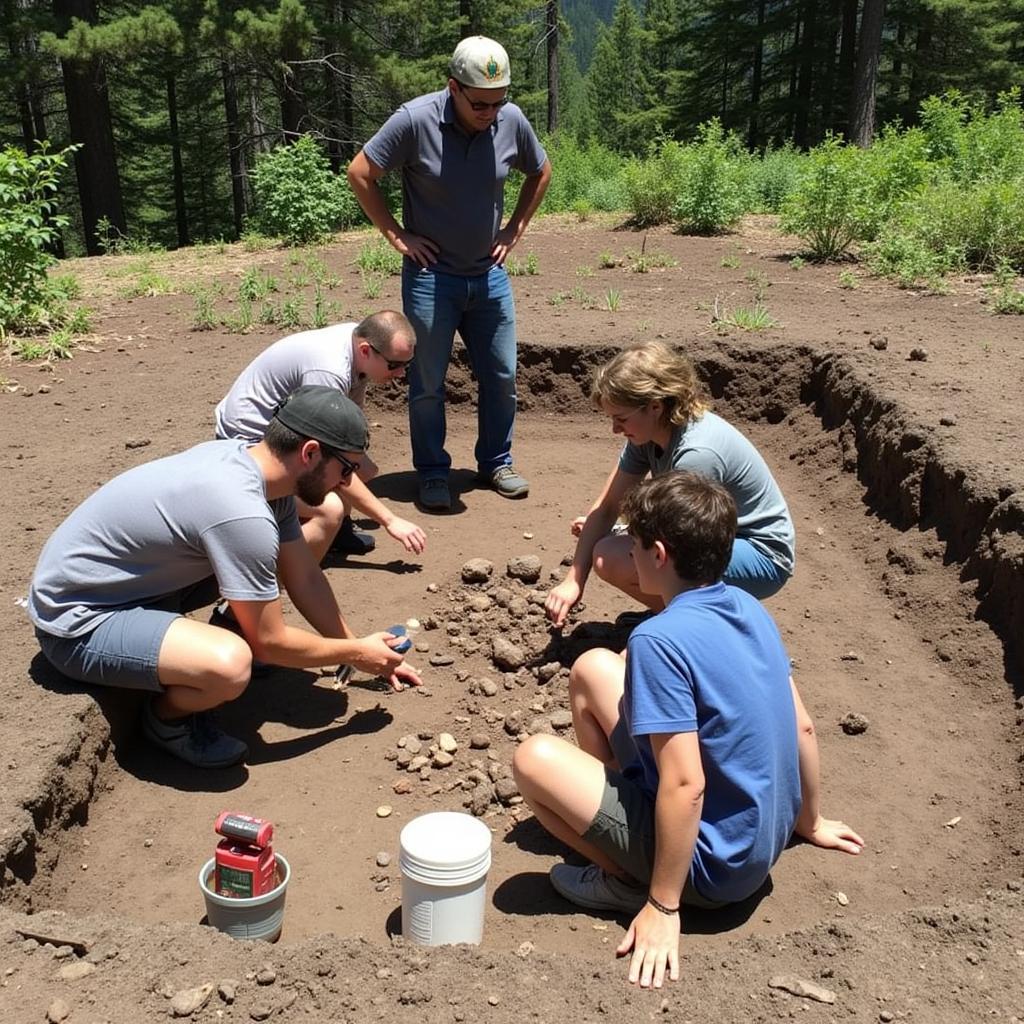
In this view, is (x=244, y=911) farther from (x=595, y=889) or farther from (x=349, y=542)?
(x=349, y=542)

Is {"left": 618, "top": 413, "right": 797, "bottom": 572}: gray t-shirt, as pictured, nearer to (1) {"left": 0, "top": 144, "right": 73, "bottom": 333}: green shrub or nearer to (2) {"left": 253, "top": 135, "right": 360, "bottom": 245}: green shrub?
(1) {"left": 0, "top": 144, "right": 73, "bottom": 333}: green shrub

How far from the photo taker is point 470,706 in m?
4.00

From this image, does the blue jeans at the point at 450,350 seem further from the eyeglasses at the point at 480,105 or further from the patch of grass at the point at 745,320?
the patch of grass at the point at 745,320

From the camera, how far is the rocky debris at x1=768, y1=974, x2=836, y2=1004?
91.4 inches

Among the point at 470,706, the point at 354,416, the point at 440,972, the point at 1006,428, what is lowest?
the point at 470,706

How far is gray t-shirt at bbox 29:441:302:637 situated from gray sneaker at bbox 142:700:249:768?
0.47 metres

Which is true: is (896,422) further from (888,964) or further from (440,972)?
(440,972)

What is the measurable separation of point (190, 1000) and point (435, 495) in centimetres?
374

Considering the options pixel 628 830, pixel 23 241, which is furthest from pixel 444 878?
pixel 23 241

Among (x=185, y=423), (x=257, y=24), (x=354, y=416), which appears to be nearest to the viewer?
(x=354, y=416)

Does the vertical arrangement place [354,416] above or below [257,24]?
below

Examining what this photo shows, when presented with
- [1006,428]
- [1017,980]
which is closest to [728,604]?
[1017,980]

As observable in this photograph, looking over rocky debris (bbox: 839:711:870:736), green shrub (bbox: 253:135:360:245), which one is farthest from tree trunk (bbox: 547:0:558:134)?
rocky debris (bbox: 839:711:870:736)

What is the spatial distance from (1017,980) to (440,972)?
1339mm
